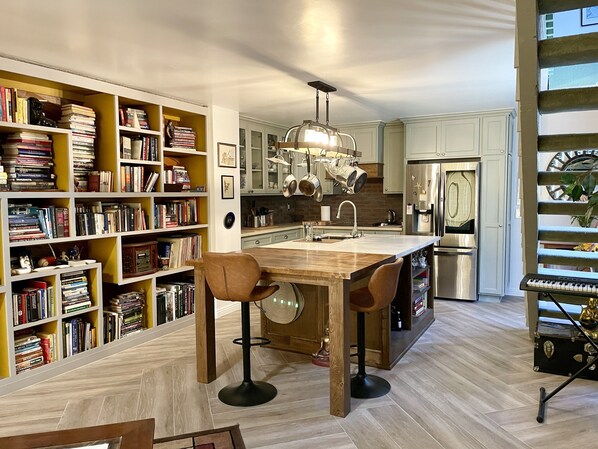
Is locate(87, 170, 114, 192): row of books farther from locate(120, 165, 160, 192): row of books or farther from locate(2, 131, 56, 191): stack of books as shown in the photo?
locate(2, 131, 56, 191): stack of books

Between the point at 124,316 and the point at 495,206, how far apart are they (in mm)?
4392

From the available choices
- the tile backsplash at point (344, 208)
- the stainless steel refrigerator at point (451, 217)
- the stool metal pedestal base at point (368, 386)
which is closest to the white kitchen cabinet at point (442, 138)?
the stainless steel refrigerator at point (451, 217)

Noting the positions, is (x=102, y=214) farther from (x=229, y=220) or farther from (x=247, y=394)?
(x=247, y=394)

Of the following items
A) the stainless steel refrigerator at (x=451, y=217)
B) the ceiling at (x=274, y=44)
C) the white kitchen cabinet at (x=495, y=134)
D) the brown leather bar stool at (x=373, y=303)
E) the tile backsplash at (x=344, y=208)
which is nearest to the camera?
the ceiling at (x=274, y=44)

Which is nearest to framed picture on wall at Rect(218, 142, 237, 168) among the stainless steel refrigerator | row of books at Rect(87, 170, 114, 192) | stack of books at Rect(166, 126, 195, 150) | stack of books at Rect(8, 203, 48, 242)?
stack of books at Rect(166, 126, 195, 150)

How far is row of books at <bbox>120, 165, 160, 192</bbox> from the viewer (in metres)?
4.08

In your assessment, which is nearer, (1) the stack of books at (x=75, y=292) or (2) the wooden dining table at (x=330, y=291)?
(2) the wooden dining table at (x=330, y=291)

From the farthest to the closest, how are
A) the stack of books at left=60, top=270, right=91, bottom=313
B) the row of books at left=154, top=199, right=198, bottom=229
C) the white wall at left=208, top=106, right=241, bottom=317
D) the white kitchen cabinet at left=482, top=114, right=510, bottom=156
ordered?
the white kitchen cabinet at left=482, top=114, right=510, bottom=156 < the white wall at left=208, top=106, right=241, bottom=317 < the row of books at left=154, top=199, right=198, bottom=229 < the stack of books at left=60, top=270, right=91, bottom=313

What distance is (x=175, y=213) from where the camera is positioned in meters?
4.64

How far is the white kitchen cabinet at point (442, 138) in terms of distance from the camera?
5.54 m

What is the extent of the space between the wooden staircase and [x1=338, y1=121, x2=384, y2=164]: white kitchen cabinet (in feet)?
10.6

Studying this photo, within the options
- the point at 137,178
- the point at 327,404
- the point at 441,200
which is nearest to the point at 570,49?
the point at 327,404

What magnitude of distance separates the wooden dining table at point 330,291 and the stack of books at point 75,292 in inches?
45.2

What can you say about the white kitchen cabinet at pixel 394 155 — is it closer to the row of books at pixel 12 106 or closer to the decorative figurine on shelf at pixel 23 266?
the row of books at pixel 12 106
